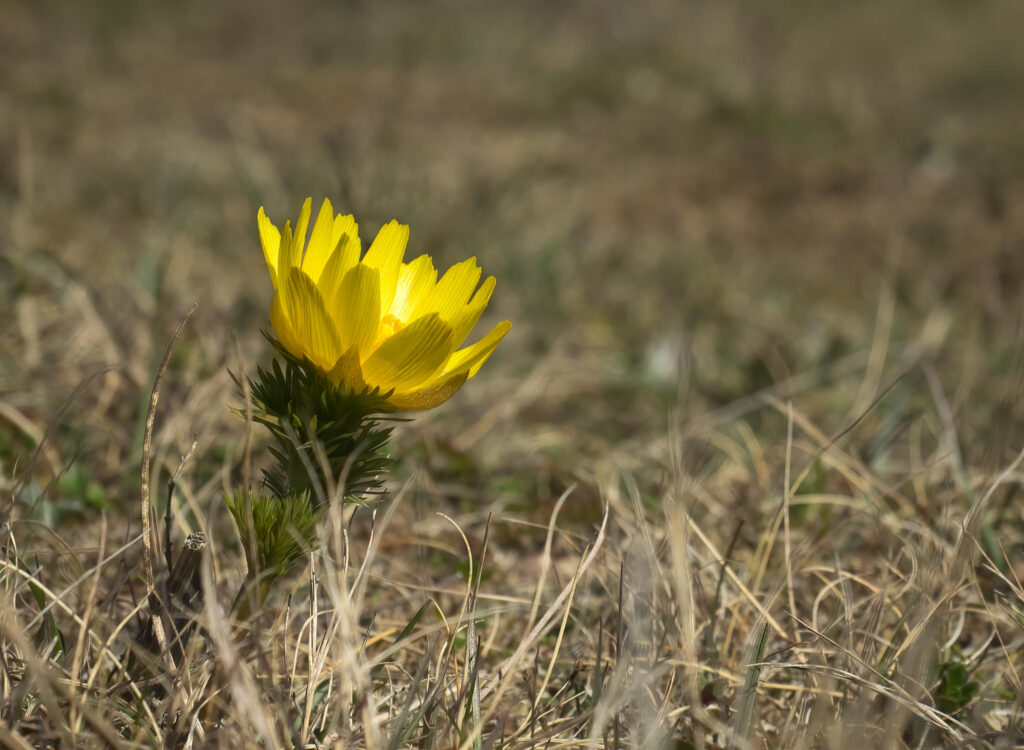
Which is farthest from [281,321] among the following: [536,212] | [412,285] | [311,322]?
[536,212]

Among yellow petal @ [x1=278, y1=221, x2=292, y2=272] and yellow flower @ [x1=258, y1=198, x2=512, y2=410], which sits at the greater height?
yellow petal @ [x1=278, y1=221, x2=292, y2=272]

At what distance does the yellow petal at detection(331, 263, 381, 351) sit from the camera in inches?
35.0

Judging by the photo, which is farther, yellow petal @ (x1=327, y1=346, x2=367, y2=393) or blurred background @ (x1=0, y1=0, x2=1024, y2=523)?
blurred background @ (x1=0, y1=0, x2=1024, y2=523)

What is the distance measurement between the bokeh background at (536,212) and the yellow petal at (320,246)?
126mm

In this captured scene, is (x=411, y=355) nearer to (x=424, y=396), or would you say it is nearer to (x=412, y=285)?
(x=424, y=396)

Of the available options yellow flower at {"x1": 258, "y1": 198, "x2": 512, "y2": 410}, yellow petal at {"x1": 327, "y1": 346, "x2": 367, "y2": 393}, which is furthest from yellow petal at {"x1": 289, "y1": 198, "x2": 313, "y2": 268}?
yellow petal at {"x1": 327, "y1": 346, "x2": 367, "y2": 393}

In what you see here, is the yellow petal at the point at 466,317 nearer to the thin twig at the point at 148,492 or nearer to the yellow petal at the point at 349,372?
the yellow petal at the point at 349,372

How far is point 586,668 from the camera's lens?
1.23m

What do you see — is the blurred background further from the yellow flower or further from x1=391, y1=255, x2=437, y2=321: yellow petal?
x1=391, y1=255, x2=437, y2=321: yellow petal

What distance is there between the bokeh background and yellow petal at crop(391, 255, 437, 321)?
0.80 feet

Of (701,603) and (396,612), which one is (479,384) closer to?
(396,612)

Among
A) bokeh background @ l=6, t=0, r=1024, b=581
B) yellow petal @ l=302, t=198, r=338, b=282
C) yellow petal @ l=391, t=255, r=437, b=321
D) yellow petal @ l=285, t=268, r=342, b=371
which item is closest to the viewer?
yellow petal @ l=285, t=268, r=342, b=371

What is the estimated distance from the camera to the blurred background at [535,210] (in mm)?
2100

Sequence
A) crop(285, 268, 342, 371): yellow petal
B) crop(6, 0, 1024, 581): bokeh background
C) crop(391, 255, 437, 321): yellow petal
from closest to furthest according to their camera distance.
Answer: crop(285, 268, 342, 371): yellow petal → crop(391, 255, 437, 321): yellow petal → crop(6, 0, 1024, 581): bokeh background
